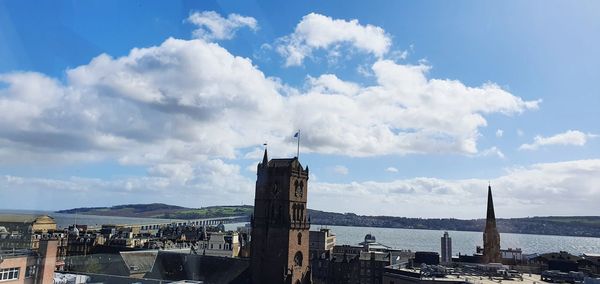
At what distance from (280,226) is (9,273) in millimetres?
29299

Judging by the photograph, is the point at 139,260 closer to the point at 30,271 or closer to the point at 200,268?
the point at 200,268

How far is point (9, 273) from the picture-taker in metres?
35.9

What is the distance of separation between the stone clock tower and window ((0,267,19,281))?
27733 mm

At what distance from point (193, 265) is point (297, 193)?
17.3 metres

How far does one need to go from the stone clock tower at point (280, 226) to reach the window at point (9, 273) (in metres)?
27.7

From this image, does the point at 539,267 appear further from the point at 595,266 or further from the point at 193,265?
the point at 193,265

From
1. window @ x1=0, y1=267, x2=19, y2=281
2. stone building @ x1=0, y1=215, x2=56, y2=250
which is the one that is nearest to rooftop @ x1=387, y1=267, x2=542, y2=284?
window @ x1=0, y1=267, x2=19, y2=281

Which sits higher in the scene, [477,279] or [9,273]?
[9,273]

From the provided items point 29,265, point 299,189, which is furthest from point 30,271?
point 299,189

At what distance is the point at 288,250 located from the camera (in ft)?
188

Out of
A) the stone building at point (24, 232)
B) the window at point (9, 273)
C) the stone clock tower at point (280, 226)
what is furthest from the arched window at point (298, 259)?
the window at point (9, 273)

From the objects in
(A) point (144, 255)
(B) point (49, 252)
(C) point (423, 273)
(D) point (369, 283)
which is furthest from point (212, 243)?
(B) point (49, 252)

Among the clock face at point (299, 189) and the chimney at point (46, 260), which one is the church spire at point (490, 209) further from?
the chimney at point (46, 260)

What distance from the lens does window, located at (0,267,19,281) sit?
35188 millimetres
